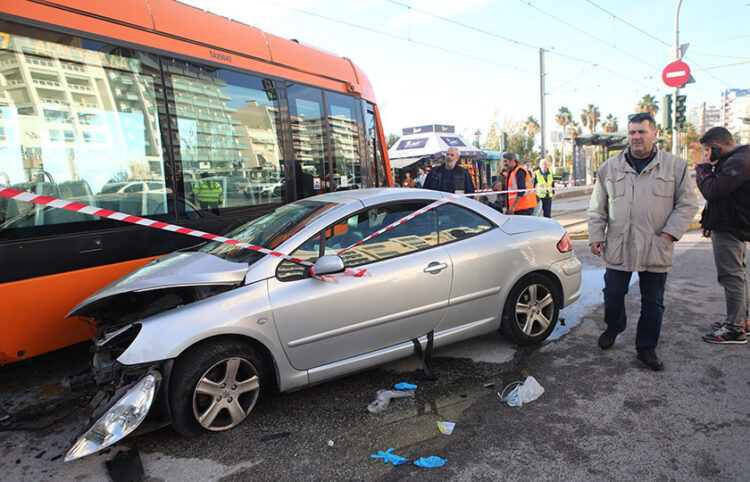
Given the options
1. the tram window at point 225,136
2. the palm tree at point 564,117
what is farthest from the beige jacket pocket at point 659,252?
the palm tree at point 564,117

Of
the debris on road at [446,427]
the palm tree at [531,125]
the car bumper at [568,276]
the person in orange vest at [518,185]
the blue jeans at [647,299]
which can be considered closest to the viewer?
the debris on road at [446,427]

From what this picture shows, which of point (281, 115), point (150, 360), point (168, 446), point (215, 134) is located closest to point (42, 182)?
point (215, 134)

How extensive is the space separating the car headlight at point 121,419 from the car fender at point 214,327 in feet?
0.51

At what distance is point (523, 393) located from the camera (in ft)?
10.4

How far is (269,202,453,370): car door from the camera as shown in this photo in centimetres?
303

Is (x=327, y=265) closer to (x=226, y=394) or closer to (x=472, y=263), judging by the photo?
(x=226, y=394)

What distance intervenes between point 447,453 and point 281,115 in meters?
4.54

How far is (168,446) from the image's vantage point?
2.82 m

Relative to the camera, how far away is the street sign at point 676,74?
396 inches

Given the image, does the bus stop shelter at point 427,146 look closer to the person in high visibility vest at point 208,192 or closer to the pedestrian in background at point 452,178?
the pedestrian in background at point 452,178

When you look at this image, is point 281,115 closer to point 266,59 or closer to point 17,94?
point 266,59

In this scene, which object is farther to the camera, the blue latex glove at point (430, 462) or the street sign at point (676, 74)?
the street sign at point (676, 74)

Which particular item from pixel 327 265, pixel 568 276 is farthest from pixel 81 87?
pixel 568 276

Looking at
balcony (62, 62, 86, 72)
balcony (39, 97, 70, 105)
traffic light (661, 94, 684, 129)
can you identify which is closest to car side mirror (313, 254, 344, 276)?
balcony (39, 97, 70, 105)
